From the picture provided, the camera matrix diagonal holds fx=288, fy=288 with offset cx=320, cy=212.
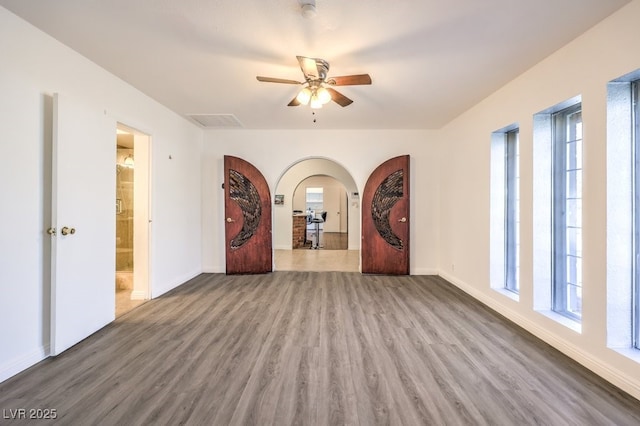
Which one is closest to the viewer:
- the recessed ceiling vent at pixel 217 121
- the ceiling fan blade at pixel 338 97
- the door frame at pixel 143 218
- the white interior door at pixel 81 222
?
the white interior door at pixel 81 222

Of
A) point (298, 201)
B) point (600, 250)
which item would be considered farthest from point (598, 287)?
point (298, 201)

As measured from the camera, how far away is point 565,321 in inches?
97.0

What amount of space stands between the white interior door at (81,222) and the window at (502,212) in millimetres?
4271

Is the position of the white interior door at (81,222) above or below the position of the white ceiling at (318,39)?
below

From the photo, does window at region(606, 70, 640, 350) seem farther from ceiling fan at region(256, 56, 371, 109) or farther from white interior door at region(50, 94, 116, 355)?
white interior door at region(50, 94, 116, 355)

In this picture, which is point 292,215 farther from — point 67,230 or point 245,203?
point 67,230

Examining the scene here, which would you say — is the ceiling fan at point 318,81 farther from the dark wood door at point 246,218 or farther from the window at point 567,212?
the dark wood door at point 246,218

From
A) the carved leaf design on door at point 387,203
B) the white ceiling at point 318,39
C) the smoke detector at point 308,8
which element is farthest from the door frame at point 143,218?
the carved leaf design on door at point 387,203

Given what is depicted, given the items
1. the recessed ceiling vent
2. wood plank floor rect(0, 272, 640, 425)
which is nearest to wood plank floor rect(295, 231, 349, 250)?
the recessed ceiling vent

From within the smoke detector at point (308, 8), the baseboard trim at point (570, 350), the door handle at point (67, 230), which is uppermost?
the smoke detector at point (308, 8)

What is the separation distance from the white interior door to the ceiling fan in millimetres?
1662

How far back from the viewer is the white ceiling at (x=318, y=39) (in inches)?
77.3

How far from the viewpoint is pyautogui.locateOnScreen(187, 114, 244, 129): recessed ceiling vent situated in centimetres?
434

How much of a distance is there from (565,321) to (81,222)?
432cm
